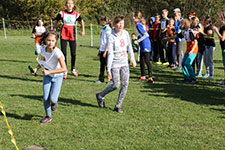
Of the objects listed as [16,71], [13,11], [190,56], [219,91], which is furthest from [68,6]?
[13,11]

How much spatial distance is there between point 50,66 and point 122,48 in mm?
1486

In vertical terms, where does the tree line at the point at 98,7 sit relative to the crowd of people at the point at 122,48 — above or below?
above

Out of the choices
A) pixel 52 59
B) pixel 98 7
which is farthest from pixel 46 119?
pixel 98 7

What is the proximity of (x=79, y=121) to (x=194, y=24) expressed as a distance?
214 inches

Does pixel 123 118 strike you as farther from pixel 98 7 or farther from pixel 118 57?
pixel 98 7

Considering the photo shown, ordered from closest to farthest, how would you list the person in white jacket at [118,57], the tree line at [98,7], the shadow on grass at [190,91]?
the person in white jacket at [118,57] → the shadow on grass at [190,91] → the tree line at [98,7]

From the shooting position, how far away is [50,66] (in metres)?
5.63

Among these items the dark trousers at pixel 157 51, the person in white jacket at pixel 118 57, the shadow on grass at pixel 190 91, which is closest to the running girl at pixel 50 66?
the person in white jacket at pixel 118 57

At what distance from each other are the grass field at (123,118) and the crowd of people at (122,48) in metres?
0.39

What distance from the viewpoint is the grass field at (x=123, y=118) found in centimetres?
477

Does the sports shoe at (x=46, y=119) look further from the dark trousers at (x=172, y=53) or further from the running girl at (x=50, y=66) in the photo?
the dark trousers at (x=172, y=53)

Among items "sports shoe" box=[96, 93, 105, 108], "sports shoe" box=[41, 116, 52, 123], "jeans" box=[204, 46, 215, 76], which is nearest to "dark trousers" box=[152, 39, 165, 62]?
"jeans" box=[204, 46, 215, 76]

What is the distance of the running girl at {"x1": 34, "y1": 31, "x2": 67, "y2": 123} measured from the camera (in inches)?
216

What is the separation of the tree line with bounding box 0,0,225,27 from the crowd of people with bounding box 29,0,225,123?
22.2m
